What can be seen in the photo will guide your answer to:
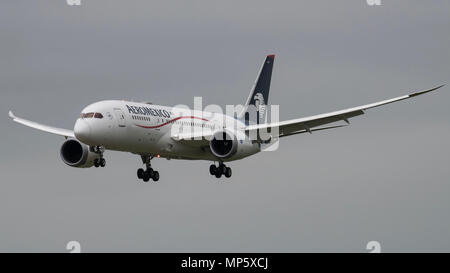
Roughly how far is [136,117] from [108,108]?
2312 mm

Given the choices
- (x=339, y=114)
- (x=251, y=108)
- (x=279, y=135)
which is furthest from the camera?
(x=251, y=108)

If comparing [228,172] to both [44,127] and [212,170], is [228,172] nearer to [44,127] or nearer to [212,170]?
[212,170]

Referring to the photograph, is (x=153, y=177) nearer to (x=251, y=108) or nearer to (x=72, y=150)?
(x=72, y=150)

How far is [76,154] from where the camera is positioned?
83562 mm

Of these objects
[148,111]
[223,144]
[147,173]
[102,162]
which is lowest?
[102,162]

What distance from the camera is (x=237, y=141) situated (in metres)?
81.1

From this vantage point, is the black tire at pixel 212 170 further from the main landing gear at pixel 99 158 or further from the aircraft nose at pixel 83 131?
the aircraft nose at pixel 83 131

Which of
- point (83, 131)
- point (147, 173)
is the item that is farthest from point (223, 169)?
point (83, 131)

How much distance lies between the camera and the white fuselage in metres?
75.5

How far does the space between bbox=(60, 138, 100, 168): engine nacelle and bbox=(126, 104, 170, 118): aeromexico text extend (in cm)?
604

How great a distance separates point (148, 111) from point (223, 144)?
6157 millimetres

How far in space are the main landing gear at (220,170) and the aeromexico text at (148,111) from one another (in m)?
5.69

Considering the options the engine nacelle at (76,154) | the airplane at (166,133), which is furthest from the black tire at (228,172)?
the engine nacelle at (76,154)

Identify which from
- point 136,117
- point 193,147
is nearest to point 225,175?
point 193,147
